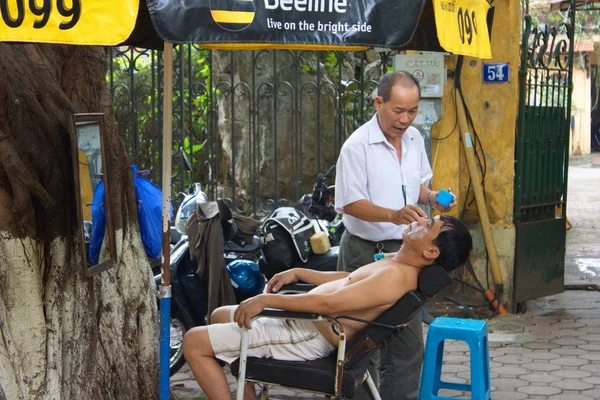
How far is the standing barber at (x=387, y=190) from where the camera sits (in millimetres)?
4605

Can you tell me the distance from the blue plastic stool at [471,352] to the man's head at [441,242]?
722mm

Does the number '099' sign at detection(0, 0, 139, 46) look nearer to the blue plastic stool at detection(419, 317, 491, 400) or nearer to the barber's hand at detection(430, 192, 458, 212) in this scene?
the barber's hand at detection(430, 192, 458, 212)

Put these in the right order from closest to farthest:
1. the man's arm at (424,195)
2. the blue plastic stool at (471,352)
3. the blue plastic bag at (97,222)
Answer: the blue plastic bag at (97,222)
the blue plastic stool at (471,352)
the man's arm at (424,195)

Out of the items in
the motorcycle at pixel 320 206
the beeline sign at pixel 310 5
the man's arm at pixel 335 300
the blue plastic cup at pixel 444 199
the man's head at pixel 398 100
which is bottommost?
the man's arm at pixel 335 300

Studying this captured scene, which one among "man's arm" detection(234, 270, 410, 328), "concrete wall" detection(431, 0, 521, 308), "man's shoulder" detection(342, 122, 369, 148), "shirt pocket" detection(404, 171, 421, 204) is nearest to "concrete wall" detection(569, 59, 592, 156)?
"concrete wall" detection(431, 0, 521, 308)

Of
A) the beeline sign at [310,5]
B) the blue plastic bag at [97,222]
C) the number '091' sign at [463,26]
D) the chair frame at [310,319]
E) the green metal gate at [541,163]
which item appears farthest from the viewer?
the green metal gate at [541,163]

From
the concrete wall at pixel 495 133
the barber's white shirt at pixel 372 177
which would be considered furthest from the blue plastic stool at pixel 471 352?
the concrete wall at pixel 495 133

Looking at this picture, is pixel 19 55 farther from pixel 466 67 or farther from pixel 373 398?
pixel 466 67

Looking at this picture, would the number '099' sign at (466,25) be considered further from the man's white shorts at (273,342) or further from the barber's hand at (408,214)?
the man's white shorts at (273,342)

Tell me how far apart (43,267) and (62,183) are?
0.39 meters

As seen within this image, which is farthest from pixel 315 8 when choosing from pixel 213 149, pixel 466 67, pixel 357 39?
pixel 213 149

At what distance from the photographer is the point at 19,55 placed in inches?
163

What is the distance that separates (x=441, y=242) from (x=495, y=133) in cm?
Answer: 350

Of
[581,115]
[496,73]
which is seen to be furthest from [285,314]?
[581,115]
